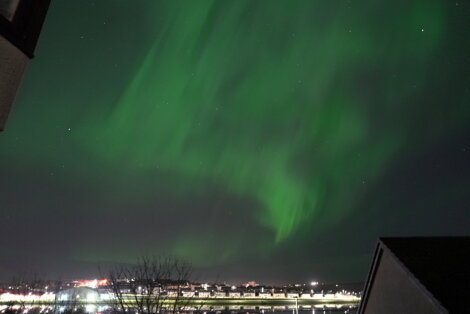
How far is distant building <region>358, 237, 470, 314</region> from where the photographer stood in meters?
13.8

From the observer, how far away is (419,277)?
15438 mm

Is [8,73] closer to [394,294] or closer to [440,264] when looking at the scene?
[440,264]

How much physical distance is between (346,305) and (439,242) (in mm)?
128447

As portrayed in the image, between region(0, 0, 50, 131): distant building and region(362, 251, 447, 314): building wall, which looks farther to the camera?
region(362, 251, 447, 314): building wall

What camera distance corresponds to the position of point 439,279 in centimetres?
1491

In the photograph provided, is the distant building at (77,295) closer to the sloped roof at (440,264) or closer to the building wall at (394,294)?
the building wall at (394,294)

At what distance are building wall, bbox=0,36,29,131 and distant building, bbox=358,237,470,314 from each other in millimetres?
14370

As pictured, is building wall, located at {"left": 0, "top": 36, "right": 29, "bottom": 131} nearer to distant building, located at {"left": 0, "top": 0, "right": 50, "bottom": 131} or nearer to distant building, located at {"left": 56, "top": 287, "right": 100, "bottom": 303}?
distant building, located at {"left": 0, "top": 0, "right": 50, "bottom": 131}

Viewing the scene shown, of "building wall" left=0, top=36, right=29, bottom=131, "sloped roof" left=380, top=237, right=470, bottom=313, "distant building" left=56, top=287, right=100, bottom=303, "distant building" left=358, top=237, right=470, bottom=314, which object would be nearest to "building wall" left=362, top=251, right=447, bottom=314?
"distant building" left=358, top=237, right=470, bottom=314

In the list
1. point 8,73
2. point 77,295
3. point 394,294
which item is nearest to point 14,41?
point 8,73

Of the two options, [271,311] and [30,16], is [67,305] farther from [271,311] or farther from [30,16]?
[30,16]

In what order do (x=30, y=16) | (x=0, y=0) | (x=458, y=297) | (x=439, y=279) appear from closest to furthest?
(x=0, y=0) < (x=30, y=16) < (x=458, y=297) < (x=439, y=279)

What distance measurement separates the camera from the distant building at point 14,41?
10.2 feet

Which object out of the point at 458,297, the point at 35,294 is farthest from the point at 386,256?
the point at 35,294
